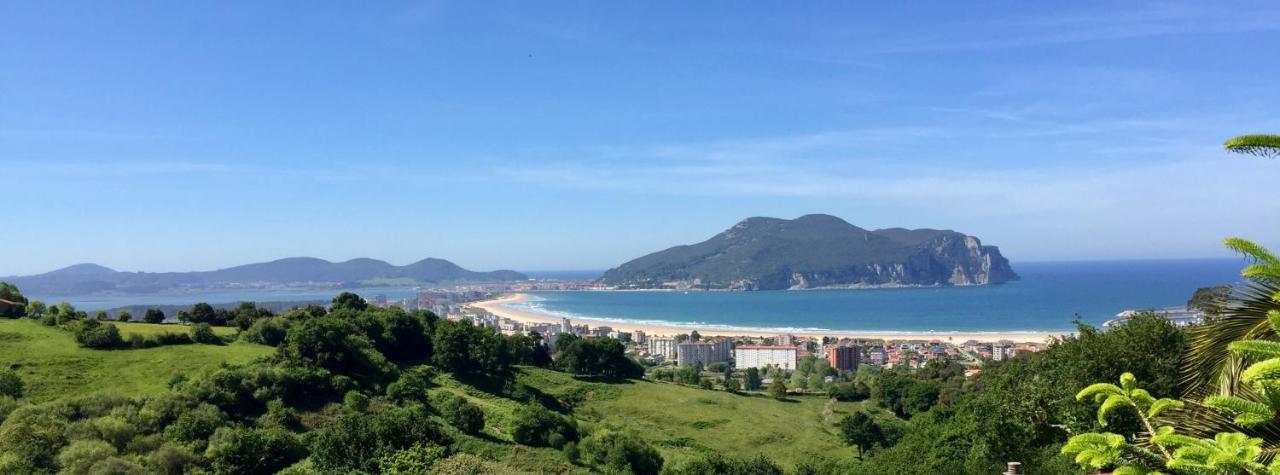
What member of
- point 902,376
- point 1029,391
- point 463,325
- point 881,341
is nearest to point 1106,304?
point 881,341

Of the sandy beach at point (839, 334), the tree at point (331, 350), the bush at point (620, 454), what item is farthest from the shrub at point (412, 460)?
the sandy beach at point (839, 334)

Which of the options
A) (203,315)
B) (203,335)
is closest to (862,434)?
(203,335)

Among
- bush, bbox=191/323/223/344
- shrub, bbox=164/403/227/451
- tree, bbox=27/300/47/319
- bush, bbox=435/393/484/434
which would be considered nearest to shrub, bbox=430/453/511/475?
bush, bbox=435/393/484/434

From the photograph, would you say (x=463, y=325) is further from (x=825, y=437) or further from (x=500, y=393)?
(x=825, y=437)

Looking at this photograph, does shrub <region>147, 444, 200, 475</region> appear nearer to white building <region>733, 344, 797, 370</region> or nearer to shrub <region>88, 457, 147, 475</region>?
shrub <region>88, 457, 147, 475</region>

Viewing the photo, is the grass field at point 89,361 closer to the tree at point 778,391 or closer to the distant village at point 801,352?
the tree at point 778,391
